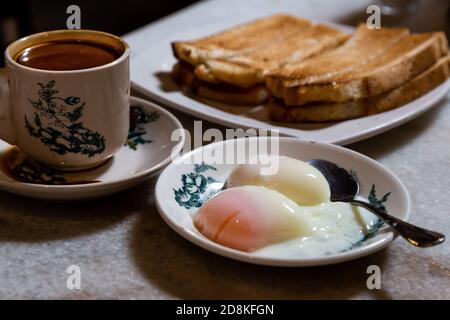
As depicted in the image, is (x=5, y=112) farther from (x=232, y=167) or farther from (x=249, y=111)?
(x=249, y=111)

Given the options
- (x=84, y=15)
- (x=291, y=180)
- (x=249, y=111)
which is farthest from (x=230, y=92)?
(x=84, y=15)

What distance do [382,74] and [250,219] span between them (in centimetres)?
60

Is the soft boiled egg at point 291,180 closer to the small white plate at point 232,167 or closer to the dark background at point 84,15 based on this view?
the small white plate at point 232,167

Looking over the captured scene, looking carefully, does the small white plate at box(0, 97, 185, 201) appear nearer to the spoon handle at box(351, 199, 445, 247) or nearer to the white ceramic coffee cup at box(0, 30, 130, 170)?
the white ceramic coffee cup at box(0, 30, 130, 170)

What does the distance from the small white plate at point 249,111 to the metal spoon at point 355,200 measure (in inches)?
6.0

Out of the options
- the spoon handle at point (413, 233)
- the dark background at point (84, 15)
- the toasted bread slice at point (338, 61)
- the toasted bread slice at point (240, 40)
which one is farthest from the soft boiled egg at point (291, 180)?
the dark background at point (84, 15)

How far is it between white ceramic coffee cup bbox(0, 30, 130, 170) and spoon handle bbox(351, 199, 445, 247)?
43 centimetres

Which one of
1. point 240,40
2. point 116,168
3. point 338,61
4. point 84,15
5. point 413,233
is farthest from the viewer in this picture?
point 84,15

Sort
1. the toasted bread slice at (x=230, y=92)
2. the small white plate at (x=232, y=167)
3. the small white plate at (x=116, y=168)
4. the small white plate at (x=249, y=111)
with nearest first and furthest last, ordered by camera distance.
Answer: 1. the small white plate at (x=232, y=167)
2. the small white plate at (x=116, y=168)
3. the small white plate at (x=249, y=111)
4. the toasted bread slice at (x=230, y=92)

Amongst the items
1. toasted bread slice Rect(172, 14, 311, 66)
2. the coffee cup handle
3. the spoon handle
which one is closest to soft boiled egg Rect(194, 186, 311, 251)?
the spoon handle

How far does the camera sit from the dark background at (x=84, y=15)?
8.23ft

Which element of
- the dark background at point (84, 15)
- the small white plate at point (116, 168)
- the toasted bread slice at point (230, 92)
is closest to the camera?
the small white plate at point (116, 168)

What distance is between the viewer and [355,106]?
47.1 inches

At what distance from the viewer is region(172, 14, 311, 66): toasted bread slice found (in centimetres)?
136
